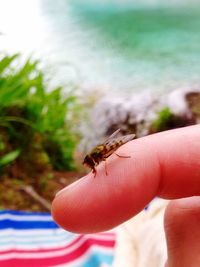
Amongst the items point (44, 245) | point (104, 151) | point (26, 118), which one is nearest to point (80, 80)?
point (26, 118)

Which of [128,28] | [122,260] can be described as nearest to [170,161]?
[122,260]

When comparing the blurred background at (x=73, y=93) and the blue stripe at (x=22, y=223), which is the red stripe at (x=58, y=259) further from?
the blue stripe at (x=22, y=223)

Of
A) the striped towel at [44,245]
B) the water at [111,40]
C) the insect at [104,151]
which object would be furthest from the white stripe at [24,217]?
the water at [111,40]

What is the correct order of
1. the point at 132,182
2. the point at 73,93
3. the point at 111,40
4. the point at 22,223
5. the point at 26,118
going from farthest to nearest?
1. the point at 111,40
2. the point at 73,93
3. the point at 26,118
4. the point at 22,223
5. the point at 132,182

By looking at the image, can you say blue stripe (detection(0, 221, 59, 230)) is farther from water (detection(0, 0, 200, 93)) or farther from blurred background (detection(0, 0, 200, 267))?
water (detection(0, 0, 200, 93))

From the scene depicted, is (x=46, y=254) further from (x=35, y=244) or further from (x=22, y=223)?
(x=22, y=223)

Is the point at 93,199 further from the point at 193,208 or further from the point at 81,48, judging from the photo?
the point at 81,48
